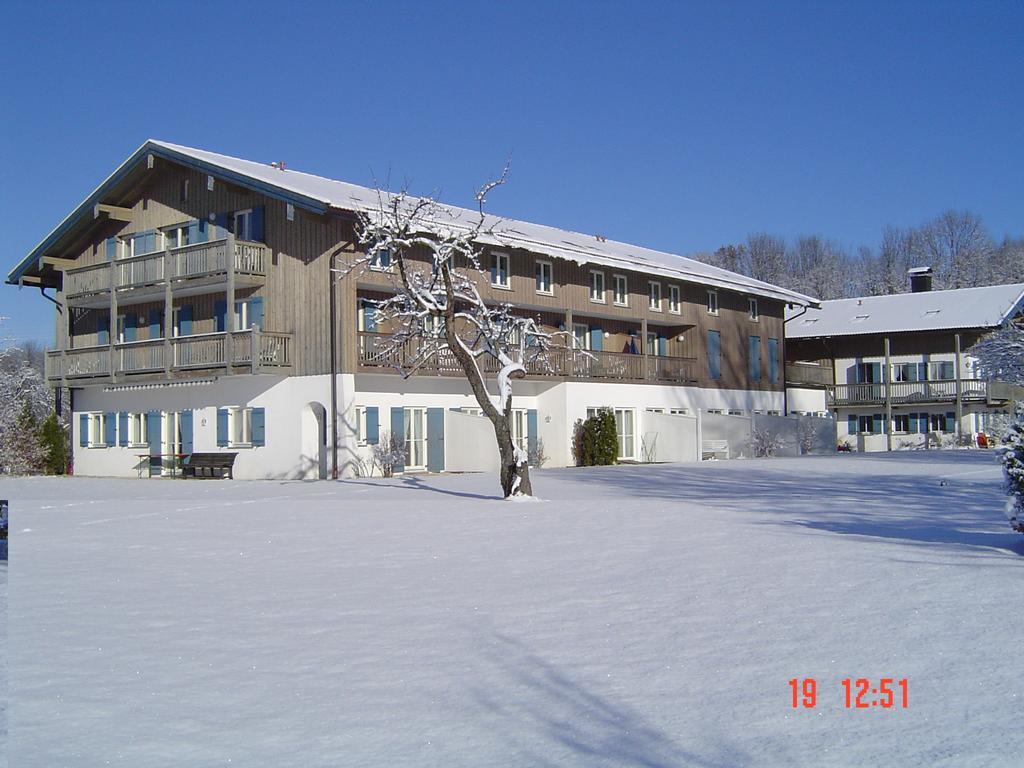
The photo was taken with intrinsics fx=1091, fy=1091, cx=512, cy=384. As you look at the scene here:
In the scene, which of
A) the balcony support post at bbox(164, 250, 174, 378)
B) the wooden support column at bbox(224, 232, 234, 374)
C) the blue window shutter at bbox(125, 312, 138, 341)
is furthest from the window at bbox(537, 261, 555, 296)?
the blue window shutter at bbox(125, 312, 138, 341)

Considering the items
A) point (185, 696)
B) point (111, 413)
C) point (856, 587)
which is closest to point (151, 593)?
point (185, 696)

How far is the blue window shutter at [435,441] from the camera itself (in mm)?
Result: 31297

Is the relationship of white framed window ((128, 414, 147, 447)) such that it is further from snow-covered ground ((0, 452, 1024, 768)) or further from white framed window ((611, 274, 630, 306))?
snow-covered ground ((0, 452, 1024, 768))

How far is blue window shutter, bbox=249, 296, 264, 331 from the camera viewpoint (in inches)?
1212

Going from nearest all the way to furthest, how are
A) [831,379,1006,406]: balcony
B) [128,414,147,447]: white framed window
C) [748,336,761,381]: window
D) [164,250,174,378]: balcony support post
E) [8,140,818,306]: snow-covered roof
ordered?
1. [8,140,818,306]: snow-covered roof
2. [164,250,174,378]: balcony support post
3. [128,414,147,447]: white framed window
4. [748,336,761,381]: window
5. [831,379,1006,406]: balcony

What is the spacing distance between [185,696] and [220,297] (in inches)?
1049

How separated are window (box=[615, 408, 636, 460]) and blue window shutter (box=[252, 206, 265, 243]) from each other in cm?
1331

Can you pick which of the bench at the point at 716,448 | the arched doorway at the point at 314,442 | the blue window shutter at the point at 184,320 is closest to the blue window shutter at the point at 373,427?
the arched doorway at the point at 314,442

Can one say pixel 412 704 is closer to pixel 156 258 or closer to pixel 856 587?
pixel 856 587

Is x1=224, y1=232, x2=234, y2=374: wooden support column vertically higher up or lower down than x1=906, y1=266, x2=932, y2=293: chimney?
lower down

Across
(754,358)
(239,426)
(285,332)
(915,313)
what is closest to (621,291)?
(754,358)

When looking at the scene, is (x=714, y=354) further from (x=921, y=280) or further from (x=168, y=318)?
(x=921, y=280)

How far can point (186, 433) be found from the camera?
32.3 metres

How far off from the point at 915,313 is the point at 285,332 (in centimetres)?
3291
